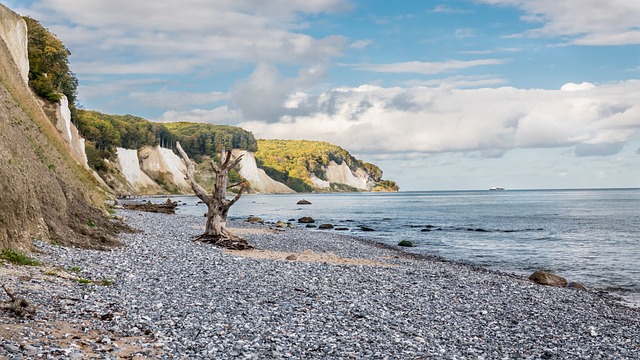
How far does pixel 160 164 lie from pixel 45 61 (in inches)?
3375

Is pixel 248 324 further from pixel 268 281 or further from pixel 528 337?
pixel 528 337

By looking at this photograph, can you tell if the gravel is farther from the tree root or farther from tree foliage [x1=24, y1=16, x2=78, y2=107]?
tree foliage [x1=24, y1=16, x2=78, y2=107]

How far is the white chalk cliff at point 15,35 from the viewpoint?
155 ft

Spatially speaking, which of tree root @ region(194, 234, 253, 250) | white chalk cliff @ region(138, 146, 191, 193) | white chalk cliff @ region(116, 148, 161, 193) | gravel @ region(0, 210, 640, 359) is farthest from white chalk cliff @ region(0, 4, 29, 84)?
white chalk cliff @ region(138, 146, 191, 193)

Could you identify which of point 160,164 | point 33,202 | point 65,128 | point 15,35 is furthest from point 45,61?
point 160,164

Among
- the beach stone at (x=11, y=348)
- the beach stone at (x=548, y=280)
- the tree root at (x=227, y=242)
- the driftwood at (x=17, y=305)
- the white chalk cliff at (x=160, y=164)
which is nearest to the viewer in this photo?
the beach stone at (x=11, y=348)

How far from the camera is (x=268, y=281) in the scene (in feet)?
53.2

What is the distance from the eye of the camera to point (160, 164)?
152m

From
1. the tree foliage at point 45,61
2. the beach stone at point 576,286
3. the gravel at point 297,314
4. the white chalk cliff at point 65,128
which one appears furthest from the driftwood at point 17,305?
the tree foliage at point 45,61

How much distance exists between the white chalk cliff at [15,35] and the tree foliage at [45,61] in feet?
Answer: 31.6

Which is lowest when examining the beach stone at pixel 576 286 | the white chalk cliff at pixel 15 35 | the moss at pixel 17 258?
the beach stone at pixel 576 286

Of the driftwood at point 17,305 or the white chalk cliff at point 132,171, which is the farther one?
the white chalk cliff at point 132,171

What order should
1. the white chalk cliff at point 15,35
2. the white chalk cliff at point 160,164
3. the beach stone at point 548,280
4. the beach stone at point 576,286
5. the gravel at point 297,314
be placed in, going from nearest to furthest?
1. the gravel at point 297,314
2. the beach stone at point 576,286
3. the beach stone at point 548,280
4. the white chalk cliff at point 15,35
5. the white chalk cliff at point 160,164

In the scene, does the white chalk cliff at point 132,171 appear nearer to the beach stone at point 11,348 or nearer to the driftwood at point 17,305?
the driftwood at point 17,305
